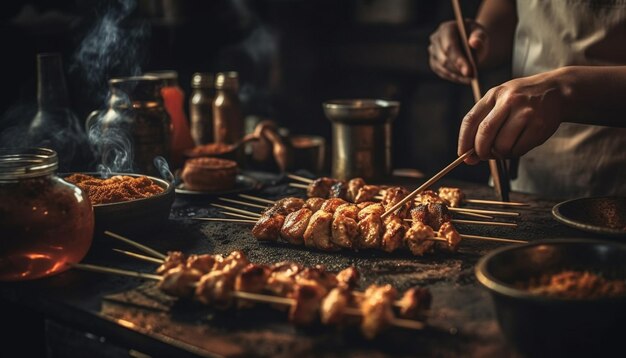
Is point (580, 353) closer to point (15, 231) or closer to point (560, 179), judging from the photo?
point (15, 231)

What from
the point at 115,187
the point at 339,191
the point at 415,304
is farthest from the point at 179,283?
the point at 339,191

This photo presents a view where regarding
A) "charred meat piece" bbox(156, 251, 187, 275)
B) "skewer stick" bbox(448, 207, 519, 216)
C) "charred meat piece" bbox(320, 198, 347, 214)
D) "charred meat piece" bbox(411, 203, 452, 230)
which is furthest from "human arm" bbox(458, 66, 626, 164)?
"charred meat piece" bbox(156, 251, 187, 275)

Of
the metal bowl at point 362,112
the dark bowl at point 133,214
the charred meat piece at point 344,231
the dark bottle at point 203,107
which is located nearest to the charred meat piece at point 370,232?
the charred meat piece at point 344,231

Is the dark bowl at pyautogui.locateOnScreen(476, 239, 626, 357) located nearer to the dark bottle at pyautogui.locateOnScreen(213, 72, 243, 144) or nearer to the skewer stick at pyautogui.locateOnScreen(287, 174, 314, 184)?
the skewer stick at pyautogui.locateOnScreen(287, 174, 314, 184)

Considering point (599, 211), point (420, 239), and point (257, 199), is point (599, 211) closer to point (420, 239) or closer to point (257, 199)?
point (420, 239)

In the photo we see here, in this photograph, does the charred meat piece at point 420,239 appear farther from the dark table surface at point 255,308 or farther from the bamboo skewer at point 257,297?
the bamboo skewer at point 257,297

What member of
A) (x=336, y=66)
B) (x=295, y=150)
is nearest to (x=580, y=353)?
(x=295, y=150)
